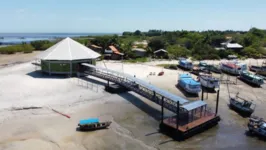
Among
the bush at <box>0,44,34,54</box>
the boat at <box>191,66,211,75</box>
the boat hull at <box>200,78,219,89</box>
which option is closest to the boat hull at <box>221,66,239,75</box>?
the boat at <box>191,66,211,75</box>

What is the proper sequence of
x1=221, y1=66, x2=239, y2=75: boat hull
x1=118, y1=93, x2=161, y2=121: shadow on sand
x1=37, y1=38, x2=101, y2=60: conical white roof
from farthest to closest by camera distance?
x1=221, y1=66, x2=239, y2=75: boat hull → x1=37, y1=38, x2=101, y2=60: conical white roof → x1=118, y1=93, x2=161, y2=121: shadow on sand

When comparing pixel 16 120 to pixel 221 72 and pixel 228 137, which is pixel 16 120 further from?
pixel 221 72

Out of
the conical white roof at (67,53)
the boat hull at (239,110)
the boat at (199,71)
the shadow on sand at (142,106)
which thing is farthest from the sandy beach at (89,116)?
the boat at (199,71)

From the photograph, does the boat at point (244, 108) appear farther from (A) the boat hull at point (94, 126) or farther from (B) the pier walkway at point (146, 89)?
(A) the boat hull at point (94, 126)

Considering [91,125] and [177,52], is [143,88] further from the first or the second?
[177,52]

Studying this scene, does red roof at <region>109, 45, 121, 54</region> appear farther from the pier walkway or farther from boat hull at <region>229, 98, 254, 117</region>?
boat hull at <region>229, 98, 254, 117</region>

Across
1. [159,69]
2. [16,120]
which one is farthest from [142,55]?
[16,120]

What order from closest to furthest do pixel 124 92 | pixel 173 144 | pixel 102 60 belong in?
pixel 173 144, pixel 124 92, pixel 102 60

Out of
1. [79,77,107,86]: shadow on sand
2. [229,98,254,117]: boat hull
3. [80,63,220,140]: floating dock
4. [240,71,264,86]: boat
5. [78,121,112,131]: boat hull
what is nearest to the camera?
[80,63,220,140]: floating dock

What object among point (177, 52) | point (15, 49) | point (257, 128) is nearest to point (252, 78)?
point (257, 128)
